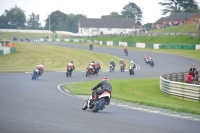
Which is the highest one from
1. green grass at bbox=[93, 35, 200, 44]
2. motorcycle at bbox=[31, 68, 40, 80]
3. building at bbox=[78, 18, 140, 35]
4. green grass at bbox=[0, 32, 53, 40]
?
building at bbox=[78, 18, 140, 35]

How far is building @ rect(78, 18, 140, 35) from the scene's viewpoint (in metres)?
152

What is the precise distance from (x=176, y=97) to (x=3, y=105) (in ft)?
33.7

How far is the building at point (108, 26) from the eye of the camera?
151500 millimetres

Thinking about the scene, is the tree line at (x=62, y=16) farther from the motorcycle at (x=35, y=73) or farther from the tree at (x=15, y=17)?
the motorcycle at (x=35, y=73)

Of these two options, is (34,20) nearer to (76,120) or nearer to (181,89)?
(181,89)

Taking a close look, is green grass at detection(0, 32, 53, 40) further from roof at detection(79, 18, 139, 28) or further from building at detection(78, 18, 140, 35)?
roof at detection(79, 18, 139, 28)

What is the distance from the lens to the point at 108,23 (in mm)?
153125

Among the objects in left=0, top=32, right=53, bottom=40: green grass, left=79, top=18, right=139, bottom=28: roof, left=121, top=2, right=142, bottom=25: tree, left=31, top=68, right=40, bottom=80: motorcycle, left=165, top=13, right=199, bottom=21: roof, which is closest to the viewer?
left=31, top=68, right=40, bottom=80: motorcycle

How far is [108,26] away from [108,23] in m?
1.41

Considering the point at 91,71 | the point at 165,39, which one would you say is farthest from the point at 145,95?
the point at 165,39

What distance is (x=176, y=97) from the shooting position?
69.7ft

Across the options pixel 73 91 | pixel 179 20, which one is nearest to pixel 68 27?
pixel 179 20

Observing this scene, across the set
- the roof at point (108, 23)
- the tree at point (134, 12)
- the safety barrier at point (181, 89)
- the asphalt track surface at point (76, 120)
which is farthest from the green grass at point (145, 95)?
the tree at point (134, 12)

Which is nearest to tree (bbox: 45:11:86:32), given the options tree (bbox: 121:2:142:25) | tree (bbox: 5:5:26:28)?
tree (bbox: 121:2:142:25)
